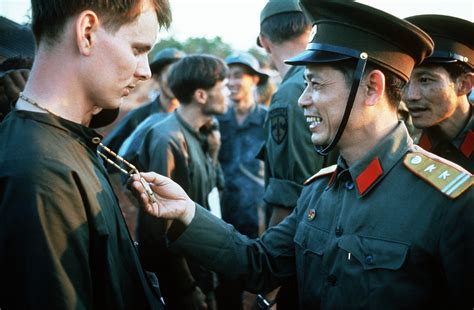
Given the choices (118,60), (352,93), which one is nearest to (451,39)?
(352,93)

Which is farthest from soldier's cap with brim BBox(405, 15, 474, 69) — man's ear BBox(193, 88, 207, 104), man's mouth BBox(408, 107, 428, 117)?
man's ear BBox(193, 88, 207, 104)

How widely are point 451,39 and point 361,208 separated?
1540 millimetres

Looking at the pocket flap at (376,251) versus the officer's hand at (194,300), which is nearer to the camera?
the pocket flap at (376,251)

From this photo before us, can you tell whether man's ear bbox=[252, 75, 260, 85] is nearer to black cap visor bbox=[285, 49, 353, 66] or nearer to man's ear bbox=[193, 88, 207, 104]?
man's ear bbox=[193, 88, 207, 104]

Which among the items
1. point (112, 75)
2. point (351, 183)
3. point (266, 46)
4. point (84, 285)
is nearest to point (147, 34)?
point (112, 75)

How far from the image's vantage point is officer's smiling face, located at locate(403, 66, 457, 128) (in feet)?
10.3

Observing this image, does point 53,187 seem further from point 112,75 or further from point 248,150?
point 248,150

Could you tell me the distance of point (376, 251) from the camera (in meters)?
2.03

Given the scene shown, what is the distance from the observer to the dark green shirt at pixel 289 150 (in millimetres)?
3607

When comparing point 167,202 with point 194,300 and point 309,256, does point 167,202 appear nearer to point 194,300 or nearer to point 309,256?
point 309,256

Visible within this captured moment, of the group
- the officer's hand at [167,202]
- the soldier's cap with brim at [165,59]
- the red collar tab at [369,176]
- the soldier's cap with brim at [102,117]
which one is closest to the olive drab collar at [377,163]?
the red collar tab at [369,176]

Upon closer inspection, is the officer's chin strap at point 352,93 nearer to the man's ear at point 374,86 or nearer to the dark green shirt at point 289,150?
the man's ear at point 374,86

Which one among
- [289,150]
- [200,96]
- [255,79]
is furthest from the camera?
[255,79]

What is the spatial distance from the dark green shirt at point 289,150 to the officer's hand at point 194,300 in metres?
0.89
